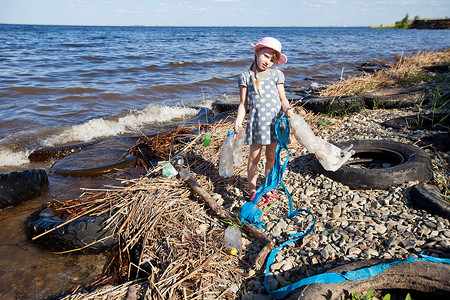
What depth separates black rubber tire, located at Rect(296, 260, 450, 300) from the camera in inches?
85.7

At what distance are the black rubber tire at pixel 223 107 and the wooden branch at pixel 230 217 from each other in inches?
195

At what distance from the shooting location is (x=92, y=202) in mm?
4043

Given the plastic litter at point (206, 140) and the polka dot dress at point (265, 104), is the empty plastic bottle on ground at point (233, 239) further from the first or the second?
the plastic litter at point (206, 140)

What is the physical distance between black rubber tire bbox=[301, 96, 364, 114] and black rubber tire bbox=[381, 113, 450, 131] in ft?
4.09

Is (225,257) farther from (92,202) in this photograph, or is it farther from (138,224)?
(92,202)

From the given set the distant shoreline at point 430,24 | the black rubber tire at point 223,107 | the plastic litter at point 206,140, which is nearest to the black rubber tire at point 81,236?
the plastic litter at point 206,140

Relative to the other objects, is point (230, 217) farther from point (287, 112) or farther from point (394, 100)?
point (394, 100)

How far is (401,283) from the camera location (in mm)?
2275

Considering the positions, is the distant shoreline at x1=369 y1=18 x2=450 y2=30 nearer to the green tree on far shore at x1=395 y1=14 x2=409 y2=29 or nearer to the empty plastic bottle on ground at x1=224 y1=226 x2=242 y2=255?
the green tree on far shore at x1=395 y1=14 x2=409 y2=29

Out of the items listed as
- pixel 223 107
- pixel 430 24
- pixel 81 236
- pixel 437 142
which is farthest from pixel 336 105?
pixel 430 24

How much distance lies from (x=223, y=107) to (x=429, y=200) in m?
6.71

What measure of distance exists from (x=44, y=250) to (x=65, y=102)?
7806 millimetres

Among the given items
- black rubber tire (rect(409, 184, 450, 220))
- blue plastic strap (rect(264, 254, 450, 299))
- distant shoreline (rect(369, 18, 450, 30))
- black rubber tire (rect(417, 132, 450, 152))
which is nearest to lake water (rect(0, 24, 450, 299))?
blue plastic strap (rect(264, 254, 450, 299))

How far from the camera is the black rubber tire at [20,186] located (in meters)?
4.48
